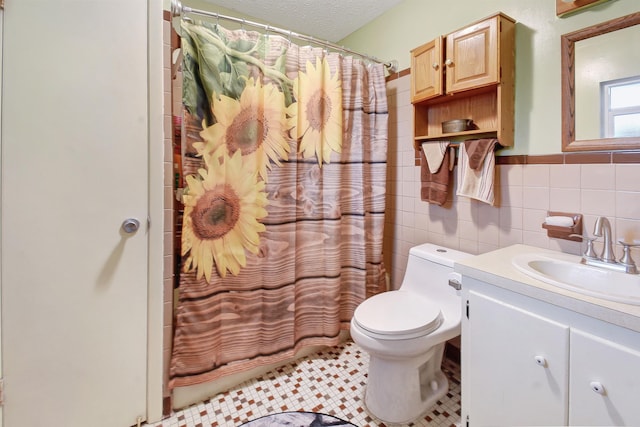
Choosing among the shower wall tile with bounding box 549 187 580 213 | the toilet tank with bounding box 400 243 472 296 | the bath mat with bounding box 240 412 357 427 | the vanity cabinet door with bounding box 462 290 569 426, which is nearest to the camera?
the vanity cabinet door with bounding box 462 290 569 426

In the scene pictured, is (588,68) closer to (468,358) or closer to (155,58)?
(468,358)

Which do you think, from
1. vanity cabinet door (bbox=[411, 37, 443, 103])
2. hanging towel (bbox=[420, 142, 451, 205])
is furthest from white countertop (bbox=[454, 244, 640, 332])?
vanity cabinet door (bbox=[411, 37, 443, 103])

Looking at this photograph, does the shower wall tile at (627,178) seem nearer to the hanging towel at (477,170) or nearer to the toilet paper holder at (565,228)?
the toilet paper holder at (565,228)

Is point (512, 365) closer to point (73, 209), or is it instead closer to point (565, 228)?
point (565, 228)

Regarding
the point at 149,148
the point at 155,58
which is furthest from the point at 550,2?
the point at 149,148

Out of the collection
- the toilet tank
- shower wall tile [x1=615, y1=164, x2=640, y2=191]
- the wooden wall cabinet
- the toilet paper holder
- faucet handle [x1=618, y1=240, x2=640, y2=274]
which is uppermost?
the wooden wall cabinet

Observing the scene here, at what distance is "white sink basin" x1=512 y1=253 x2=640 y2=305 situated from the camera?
98cm

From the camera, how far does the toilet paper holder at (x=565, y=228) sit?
1229 mm

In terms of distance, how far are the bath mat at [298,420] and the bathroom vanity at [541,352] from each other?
572 millimetres

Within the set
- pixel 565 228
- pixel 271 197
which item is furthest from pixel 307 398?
pixel 565 228

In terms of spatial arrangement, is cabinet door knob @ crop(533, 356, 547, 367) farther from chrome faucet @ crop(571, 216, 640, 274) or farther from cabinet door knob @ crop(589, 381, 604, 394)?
chrome faucet @ crop(571, 216, 640, 274)

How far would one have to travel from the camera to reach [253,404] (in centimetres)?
149

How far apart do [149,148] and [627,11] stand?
76.4 inches

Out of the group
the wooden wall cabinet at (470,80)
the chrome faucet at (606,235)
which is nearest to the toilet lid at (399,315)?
the chrome faucet at (606,235)
